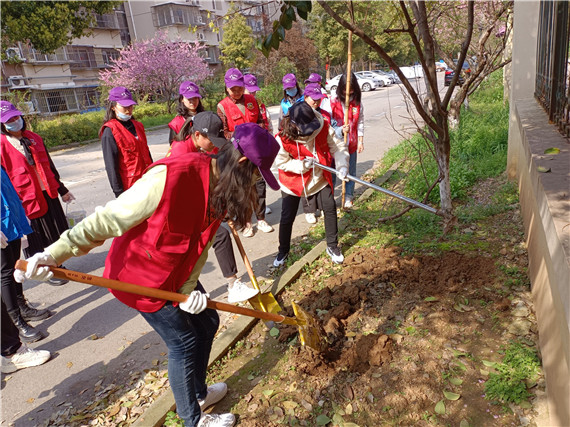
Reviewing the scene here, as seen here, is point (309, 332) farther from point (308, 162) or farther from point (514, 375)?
point (308, 162)

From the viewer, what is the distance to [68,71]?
3466 cm

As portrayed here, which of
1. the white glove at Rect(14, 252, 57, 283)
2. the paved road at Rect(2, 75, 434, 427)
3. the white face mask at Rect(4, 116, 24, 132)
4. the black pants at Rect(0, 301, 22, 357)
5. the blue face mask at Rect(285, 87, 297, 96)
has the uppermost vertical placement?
the white face mask at Rect(4, 116, 24, 132)

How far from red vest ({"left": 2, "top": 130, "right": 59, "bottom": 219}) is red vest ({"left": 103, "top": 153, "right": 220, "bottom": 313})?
2488mm

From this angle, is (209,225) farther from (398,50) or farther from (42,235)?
(398,50)

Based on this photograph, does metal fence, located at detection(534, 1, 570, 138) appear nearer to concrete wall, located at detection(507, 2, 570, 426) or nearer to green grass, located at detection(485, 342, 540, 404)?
concrete wall, located at detection(507, 2, 570, 426)

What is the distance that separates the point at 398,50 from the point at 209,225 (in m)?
36.7

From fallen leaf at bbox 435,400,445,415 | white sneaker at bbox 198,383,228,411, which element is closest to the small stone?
fallen leaf at bbox 435,400,445,415

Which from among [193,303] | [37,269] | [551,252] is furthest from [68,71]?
[551,252]

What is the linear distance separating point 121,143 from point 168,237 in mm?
2782

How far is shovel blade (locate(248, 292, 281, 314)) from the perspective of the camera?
123 inches

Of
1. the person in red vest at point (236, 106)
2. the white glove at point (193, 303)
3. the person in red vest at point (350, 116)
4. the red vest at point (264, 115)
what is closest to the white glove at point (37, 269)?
the white glove at point (193, 303)

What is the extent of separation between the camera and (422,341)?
311cm

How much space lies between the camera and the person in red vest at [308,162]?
4.22 meters

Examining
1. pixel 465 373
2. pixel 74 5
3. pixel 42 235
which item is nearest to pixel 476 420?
pixel 465 373
